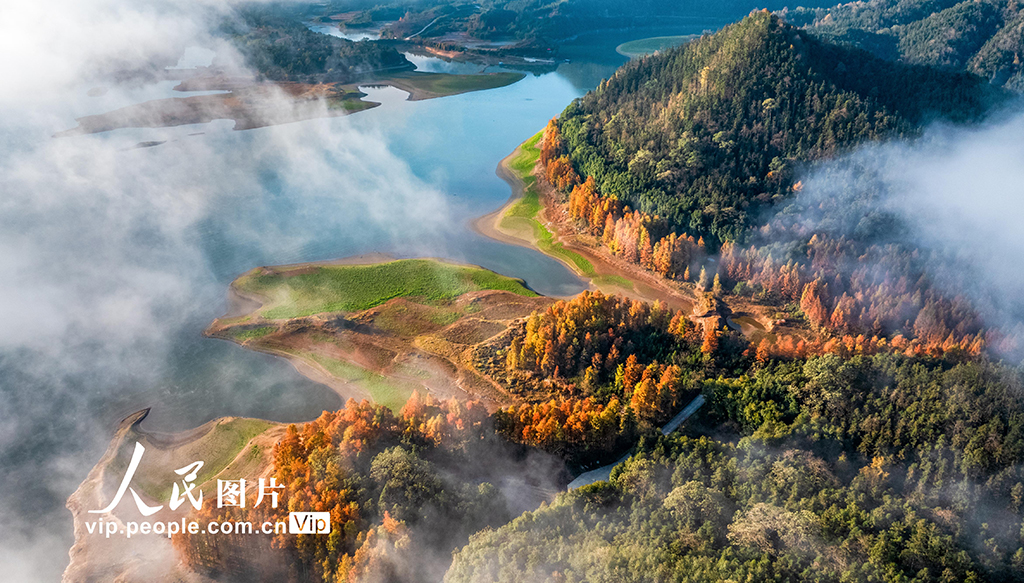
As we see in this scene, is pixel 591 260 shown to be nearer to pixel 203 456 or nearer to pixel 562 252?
pixel 562 252

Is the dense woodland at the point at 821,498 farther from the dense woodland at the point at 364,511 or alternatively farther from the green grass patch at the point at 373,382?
the green grass patch at the point at 373,382

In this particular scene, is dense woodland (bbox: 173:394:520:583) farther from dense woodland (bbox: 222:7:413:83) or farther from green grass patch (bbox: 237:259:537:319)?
dense woodland (bbox: 222:7:413:83)

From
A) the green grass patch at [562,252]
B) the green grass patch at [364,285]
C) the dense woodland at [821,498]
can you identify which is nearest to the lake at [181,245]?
the green grass patch at [562,252]

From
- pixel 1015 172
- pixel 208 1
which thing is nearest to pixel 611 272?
pixel 1015 172

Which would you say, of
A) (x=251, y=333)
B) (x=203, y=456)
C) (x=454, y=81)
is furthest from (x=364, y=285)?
(x=454, y=81)

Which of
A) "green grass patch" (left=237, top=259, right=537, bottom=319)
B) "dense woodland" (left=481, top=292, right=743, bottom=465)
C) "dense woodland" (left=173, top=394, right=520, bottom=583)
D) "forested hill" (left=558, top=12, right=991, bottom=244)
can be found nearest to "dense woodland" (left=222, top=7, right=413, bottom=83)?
"forested hill" (left=558, top=12, right=991, bottom=244)

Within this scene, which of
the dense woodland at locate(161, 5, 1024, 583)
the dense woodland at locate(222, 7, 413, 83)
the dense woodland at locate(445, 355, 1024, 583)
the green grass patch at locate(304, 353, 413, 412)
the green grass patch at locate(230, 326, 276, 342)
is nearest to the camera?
the dense woodland at locate(445, 355, 1024, 583)

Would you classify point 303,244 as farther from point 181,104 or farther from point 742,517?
point 181,104
